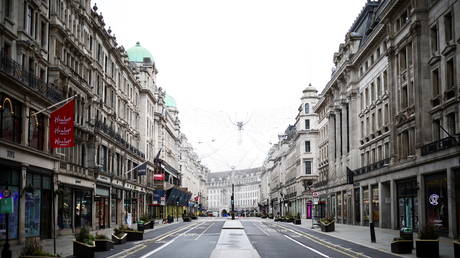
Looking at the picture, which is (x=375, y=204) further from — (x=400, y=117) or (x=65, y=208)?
(x=65, y=208)

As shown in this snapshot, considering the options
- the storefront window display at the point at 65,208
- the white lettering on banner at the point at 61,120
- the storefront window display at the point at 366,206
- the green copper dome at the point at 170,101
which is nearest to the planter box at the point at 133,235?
the storefront window display at the point at 65,208

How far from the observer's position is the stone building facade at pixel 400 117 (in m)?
42.2

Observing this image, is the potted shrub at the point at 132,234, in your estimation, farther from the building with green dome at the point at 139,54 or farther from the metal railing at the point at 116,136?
the building with green dome at the point at 139,54

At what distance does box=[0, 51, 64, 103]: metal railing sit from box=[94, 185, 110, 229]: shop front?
1823 centimetres

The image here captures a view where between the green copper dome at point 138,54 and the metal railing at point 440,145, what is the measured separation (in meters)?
70.0

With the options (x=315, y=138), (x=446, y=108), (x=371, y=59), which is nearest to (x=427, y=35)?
(x=446, y=108)

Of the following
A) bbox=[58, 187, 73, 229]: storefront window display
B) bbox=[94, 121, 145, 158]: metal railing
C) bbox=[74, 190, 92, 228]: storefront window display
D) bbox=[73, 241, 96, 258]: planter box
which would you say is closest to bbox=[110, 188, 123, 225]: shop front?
bbox=[94, 121, 145, 158]: metal railing

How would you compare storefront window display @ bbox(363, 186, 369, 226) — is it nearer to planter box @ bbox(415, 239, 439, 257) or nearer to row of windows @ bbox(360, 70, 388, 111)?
row of windows @ bbox(360, 70, 388, 111)

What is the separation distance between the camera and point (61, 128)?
3122 centimetres

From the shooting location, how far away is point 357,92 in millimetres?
75188

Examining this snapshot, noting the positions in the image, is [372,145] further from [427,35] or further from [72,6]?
[72,6]

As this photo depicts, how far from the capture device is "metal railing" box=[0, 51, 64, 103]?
1314 inches

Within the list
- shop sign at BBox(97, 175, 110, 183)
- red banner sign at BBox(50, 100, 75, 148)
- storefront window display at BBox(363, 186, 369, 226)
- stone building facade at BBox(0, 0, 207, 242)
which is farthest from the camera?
storefront window display at BBox(363, 186, 369, 226)

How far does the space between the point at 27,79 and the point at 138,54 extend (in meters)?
71.9
